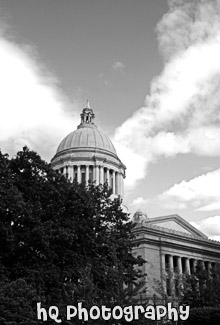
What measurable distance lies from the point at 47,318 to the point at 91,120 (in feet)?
188

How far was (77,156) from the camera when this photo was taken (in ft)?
228

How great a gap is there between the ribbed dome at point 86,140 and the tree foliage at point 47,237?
39281 mm

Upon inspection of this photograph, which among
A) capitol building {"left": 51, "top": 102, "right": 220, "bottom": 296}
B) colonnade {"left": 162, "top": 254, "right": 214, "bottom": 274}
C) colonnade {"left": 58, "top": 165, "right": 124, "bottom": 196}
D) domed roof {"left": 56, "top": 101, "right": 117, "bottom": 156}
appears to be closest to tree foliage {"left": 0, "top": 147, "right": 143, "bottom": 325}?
capitol building {"left": 51, "top": 102, "right": 220, "bottom": 296}

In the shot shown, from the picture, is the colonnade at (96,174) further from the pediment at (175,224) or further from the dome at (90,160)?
the pediment at (175,224)

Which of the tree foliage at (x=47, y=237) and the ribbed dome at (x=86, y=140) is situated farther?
the ribbed dome at (x=86, y=140)

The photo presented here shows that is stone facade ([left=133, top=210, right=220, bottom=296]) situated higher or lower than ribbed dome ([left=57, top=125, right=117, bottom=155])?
lower

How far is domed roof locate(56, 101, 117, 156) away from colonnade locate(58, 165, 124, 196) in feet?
11.1

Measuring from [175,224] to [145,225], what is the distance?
9428 mm

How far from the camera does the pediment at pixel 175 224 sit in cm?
5948

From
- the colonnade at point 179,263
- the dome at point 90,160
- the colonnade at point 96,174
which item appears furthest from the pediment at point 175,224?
the colonnade at point 96,174

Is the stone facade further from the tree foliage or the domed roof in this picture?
the tree foliage

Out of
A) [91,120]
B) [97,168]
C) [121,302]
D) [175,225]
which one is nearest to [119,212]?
[121,302]

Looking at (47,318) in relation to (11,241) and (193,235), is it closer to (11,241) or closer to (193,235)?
(11,241)

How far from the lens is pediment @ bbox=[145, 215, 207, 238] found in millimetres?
59478
